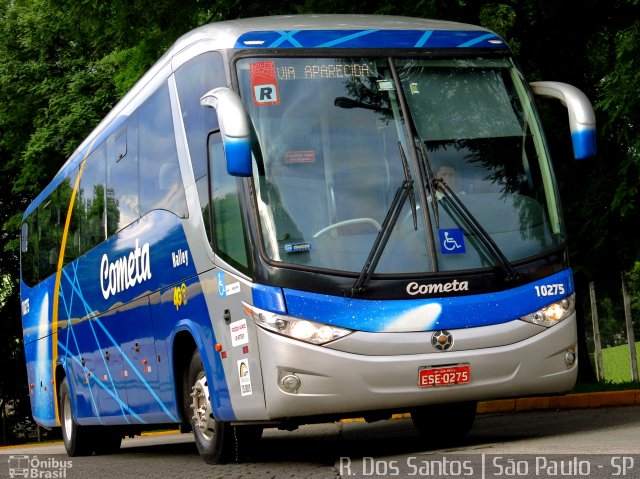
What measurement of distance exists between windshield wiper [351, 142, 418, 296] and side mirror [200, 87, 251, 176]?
1.10m

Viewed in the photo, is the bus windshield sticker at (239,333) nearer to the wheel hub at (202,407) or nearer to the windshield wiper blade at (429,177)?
the wheel hub at (202,407)

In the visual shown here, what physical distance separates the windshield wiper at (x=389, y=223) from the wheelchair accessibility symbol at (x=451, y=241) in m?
0.23

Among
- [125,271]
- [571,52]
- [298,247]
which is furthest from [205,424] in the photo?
[571,52]

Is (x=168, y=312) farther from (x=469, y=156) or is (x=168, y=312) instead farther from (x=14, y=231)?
(x=14, y=231)

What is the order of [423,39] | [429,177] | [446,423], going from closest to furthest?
1. [429,177]
2. [423,39]
3. [446,423]

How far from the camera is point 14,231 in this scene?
38.8 m

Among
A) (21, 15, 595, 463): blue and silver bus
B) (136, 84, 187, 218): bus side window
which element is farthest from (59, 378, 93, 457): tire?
(21, 15, 595, 463): blue and silver bus

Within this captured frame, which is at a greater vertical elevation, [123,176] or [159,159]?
[159,159]

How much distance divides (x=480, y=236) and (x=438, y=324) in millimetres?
813

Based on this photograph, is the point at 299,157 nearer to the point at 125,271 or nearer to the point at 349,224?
the point at 349,224

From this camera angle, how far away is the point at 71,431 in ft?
54.7

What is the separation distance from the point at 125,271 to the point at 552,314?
5.09 metres

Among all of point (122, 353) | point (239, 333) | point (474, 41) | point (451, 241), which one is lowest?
point (122, 353)

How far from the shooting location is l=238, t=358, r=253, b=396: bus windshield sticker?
9727 mm
